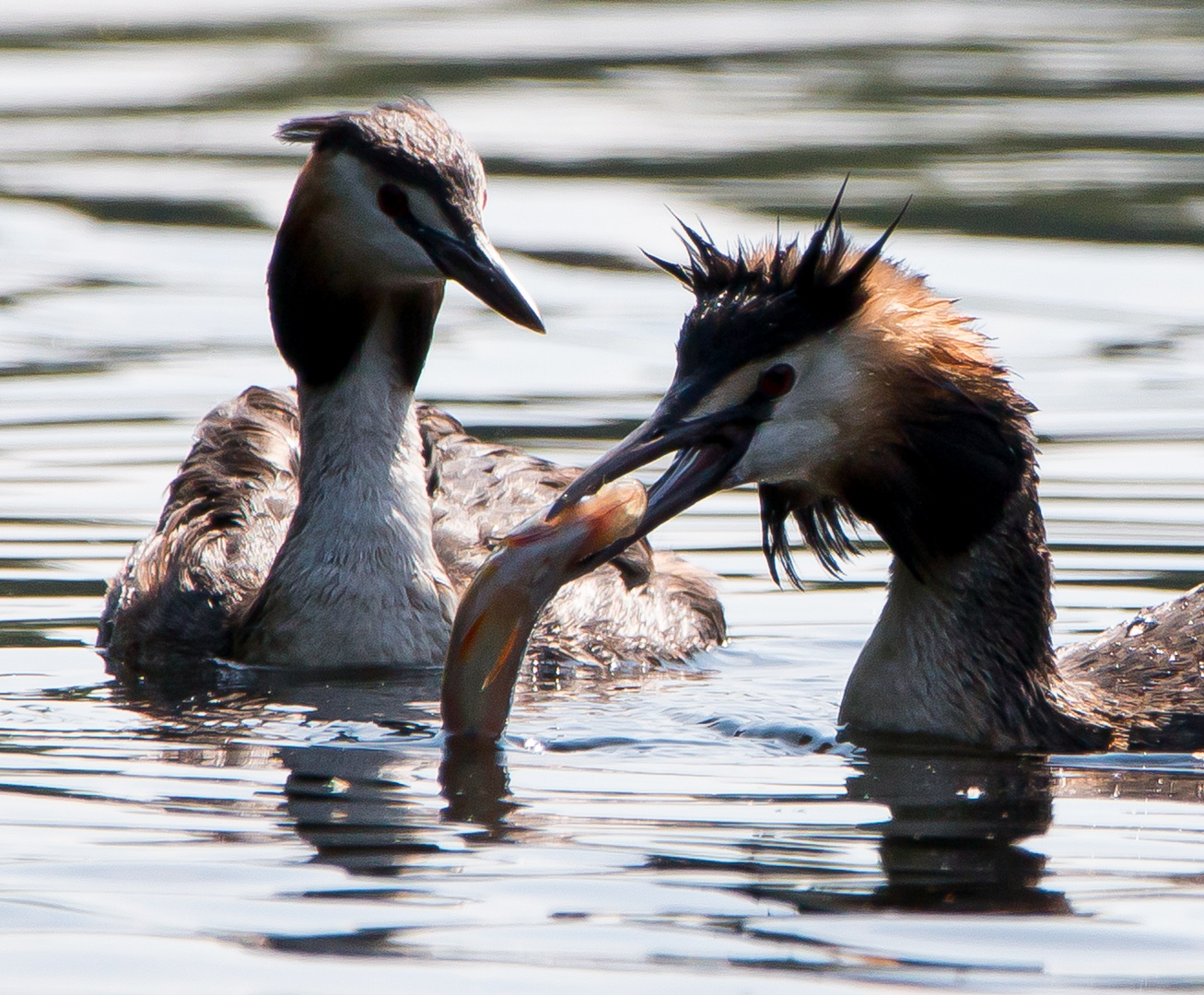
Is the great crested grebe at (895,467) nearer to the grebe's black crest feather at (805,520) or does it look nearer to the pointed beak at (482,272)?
the grebe's black crest feather at (805,520)

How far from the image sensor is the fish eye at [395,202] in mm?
9516

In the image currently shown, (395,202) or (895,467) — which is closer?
(895,467)

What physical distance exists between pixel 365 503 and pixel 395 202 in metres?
1.11

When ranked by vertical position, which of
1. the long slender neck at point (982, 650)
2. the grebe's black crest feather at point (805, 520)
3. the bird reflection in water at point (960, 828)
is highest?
the grebe's black crest feather at point (805, 520)

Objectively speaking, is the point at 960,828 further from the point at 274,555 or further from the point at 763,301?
the point at 274,555

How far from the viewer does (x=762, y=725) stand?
27.0 feet

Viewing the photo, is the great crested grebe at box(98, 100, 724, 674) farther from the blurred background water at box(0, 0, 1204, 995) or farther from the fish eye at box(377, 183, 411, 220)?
the blurred background water at box(0, 0, 1204, 995)

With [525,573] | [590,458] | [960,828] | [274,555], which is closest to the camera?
[960,828]

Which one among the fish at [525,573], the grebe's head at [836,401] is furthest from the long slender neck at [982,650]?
the fish at [525,573]

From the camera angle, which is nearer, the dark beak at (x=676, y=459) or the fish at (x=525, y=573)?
the dark beak at (x=676, y=459)

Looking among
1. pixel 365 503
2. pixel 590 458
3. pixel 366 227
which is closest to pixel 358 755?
pixel 365 503

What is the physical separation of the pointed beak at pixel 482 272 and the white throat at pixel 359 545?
0.49 meters

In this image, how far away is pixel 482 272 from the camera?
9219 mm

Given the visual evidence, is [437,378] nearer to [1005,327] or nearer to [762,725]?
[1005,327]
